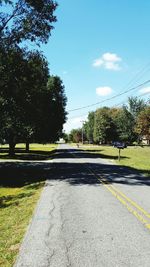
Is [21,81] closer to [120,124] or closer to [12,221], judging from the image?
[12,221]

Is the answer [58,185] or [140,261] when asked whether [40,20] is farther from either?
[140,261]

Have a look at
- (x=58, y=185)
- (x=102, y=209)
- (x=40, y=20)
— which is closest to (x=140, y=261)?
(x=102, y=209)

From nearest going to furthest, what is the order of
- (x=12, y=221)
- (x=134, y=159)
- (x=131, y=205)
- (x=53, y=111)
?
1. (x=12, y=221)
2. (x=131, y=205)
3. (x=134, y=159)
4. (x=53, y=111)

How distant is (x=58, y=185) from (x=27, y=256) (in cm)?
1117

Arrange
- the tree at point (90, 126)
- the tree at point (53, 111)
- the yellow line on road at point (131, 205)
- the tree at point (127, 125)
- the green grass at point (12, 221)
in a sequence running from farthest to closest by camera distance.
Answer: the tree at point (90, 126) → the tree at point (127, 125) → the tree at point (53, 111) → the yellow line on road at point (131, 205) → the green grass at point (12, 221)

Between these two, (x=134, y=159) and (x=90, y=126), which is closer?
(x=134, y=159)

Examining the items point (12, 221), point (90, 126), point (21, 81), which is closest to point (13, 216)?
point (12, 221)

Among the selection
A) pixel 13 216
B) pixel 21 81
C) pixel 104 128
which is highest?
pixel 104 128

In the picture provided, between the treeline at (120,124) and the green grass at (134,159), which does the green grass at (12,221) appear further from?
the treeline at (120,124)

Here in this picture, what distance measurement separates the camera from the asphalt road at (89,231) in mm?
6613

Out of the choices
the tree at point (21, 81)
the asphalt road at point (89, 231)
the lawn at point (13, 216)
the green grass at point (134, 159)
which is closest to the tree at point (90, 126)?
the green grass at point (134, 159)

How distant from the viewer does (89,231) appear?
8586 mm

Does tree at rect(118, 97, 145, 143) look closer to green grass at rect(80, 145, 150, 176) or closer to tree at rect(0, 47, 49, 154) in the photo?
green grass at rect(80, 145, 150, 176)

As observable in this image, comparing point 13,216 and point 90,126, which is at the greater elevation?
point 90,126
